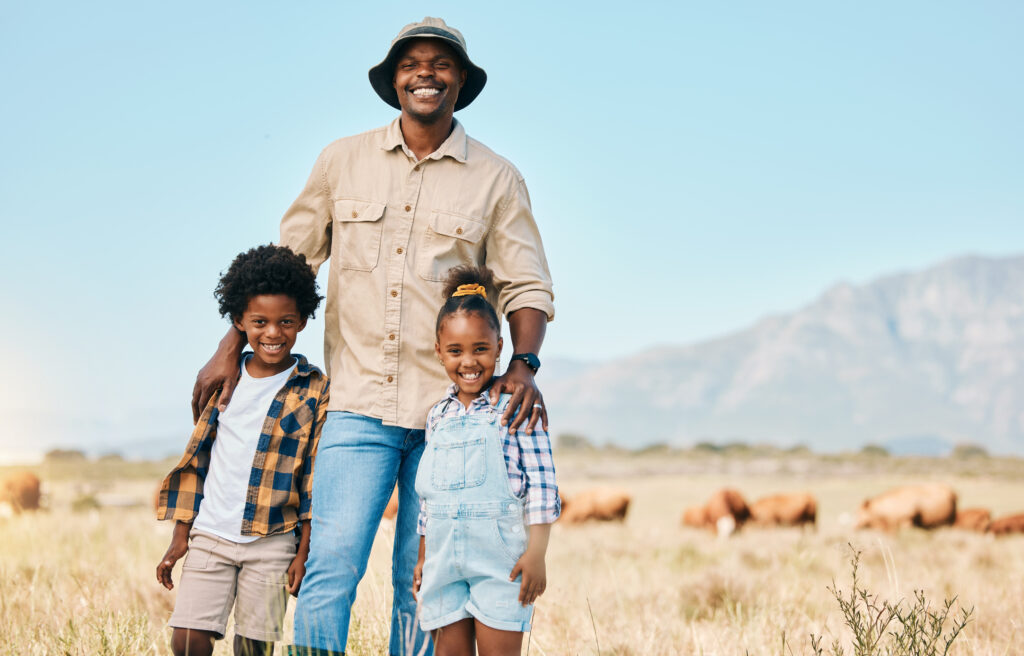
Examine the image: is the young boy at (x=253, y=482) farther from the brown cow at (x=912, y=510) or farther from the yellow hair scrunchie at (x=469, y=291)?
the brown cow at (x=912, y=510)

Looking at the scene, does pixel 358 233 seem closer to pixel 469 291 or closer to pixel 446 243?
pixel 446 243

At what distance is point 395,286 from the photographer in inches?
132

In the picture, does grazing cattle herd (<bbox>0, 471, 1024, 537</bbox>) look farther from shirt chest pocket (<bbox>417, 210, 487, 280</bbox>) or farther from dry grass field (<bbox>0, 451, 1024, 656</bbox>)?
shirt chest pocket (<bbox>417, 210, 487, 280</bbox>)

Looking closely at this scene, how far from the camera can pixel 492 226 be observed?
358cm

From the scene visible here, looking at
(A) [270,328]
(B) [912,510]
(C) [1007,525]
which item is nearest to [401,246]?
(A) [270,328]

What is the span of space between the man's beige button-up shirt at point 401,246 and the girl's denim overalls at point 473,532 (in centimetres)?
39

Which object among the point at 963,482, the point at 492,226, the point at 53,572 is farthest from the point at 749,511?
the point at 963,482

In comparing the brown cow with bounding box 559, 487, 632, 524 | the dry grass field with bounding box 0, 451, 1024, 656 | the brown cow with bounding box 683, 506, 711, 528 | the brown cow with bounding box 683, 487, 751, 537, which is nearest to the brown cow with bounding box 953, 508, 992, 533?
the dry grass field with bounding box 0, 451, 1024, 656

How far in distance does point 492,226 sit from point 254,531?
4.82 ft

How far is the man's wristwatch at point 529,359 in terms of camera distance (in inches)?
125

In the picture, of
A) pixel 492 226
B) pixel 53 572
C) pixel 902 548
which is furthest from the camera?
pixel 902 548

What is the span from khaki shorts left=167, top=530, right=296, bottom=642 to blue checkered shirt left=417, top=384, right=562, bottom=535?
0.70m

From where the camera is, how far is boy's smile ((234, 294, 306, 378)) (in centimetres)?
338

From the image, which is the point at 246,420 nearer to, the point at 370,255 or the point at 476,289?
the point at 370,255
